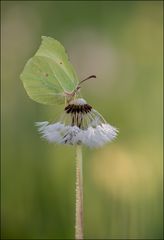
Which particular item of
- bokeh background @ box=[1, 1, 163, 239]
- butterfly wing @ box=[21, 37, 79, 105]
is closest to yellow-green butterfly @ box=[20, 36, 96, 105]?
butterfly wing @ box=[21, 37, 79, 105]

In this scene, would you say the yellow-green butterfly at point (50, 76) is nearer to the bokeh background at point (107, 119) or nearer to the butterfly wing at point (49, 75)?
the butterfly wing at point (49, 75)

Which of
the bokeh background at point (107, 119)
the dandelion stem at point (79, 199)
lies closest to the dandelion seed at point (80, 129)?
the dandelion stem at point (79, 199)

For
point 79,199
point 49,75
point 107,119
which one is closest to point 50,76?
point 49,75

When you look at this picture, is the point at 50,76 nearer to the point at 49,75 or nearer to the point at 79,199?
the point at 49,75

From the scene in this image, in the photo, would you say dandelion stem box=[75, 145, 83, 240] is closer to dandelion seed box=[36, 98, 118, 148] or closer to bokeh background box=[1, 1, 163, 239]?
dandelion seed box=[36, 98, 118, 148]

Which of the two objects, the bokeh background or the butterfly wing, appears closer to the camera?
Answer: the butterfly wing

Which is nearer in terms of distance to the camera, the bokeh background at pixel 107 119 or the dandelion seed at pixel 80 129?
the dandelion seed at pixel 80 129
